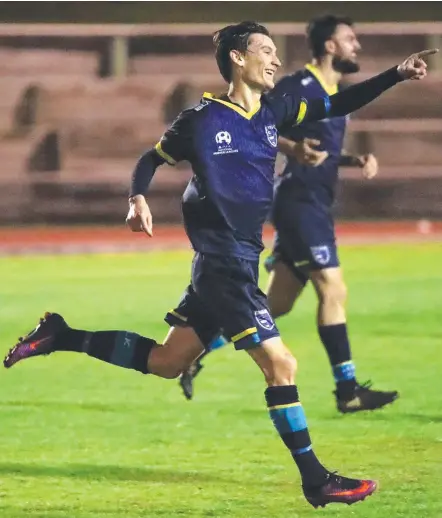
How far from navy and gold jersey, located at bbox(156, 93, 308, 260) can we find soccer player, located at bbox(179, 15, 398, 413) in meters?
1.74

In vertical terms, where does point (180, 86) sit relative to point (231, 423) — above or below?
above

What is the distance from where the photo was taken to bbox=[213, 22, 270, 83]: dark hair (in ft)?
19.1

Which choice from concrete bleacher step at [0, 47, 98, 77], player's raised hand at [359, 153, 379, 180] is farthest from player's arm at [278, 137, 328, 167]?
concrete bleacher step at [0, 47, 98, 77]

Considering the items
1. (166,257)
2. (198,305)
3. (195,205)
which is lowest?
(166,257)

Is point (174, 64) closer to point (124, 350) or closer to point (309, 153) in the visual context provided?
point (309, 153)

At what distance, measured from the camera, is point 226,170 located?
571 centimetres

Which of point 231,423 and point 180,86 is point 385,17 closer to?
point 180,86

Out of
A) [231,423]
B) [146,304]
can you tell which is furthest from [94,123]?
[231,423]

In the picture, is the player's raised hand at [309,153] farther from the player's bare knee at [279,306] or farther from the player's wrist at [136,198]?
the player's wrist at [136,198]

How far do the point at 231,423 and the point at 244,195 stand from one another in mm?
1916

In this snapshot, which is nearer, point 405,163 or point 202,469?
point 202,469

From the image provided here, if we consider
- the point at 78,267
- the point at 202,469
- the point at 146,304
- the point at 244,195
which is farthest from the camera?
the point at 78,267

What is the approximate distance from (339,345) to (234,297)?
82.1 inches

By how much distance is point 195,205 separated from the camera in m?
5.79
